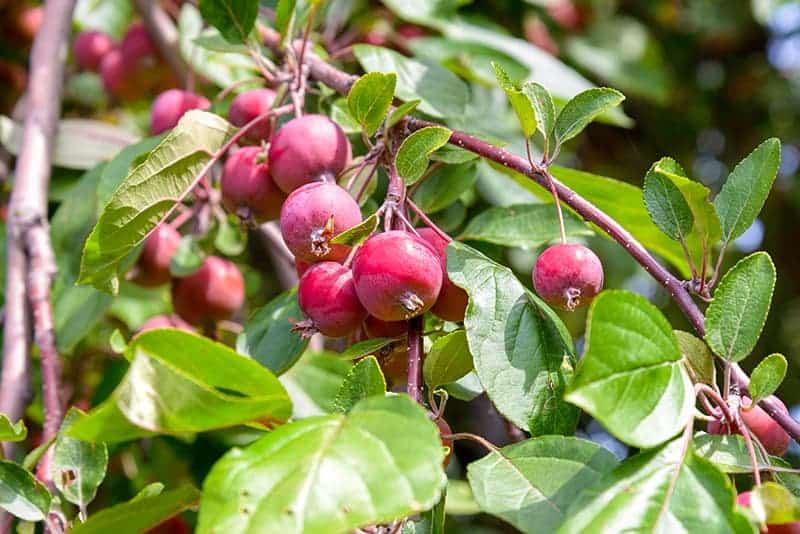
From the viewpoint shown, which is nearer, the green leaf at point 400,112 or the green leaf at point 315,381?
the green leaf at point 400,112

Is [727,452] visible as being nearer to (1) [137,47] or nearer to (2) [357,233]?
(2) [357,233]

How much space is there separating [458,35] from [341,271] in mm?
930

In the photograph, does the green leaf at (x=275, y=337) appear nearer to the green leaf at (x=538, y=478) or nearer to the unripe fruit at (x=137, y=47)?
the green leaf at (x=538, y=478)

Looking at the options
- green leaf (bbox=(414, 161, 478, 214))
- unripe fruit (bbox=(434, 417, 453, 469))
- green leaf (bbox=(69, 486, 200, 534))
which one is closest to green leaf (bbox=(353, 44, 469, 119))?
green leaf (bbox=(414, 161, 478, 214))

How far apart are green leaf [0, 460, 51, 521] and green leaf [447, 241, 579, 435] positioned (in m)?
0.39

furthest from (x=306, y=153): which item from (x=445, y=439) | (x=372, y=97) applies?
(x=445, y=439)

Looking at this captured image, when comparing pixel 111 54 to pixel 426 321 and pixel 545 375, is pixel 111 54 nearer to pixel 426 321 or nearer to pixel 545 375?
pixel 426 321

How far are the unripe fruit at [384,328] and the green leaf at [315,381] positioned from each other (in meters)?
0.48

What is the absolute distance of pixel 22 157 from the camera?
1354 millimetres

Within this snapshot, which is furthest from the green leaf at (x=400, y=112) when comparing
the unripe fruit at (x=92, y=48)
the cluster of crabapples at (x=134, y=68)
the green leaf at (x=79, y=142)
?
the unripe fruit at (x=92, y=48)

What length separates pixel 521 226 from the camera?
107cm

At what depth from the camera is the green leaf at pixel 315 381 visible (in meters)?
1.33

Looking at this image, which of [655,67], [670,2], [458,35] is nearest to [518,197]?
[458,35]

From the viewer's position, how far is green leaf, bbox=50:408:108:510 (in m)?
0.87
